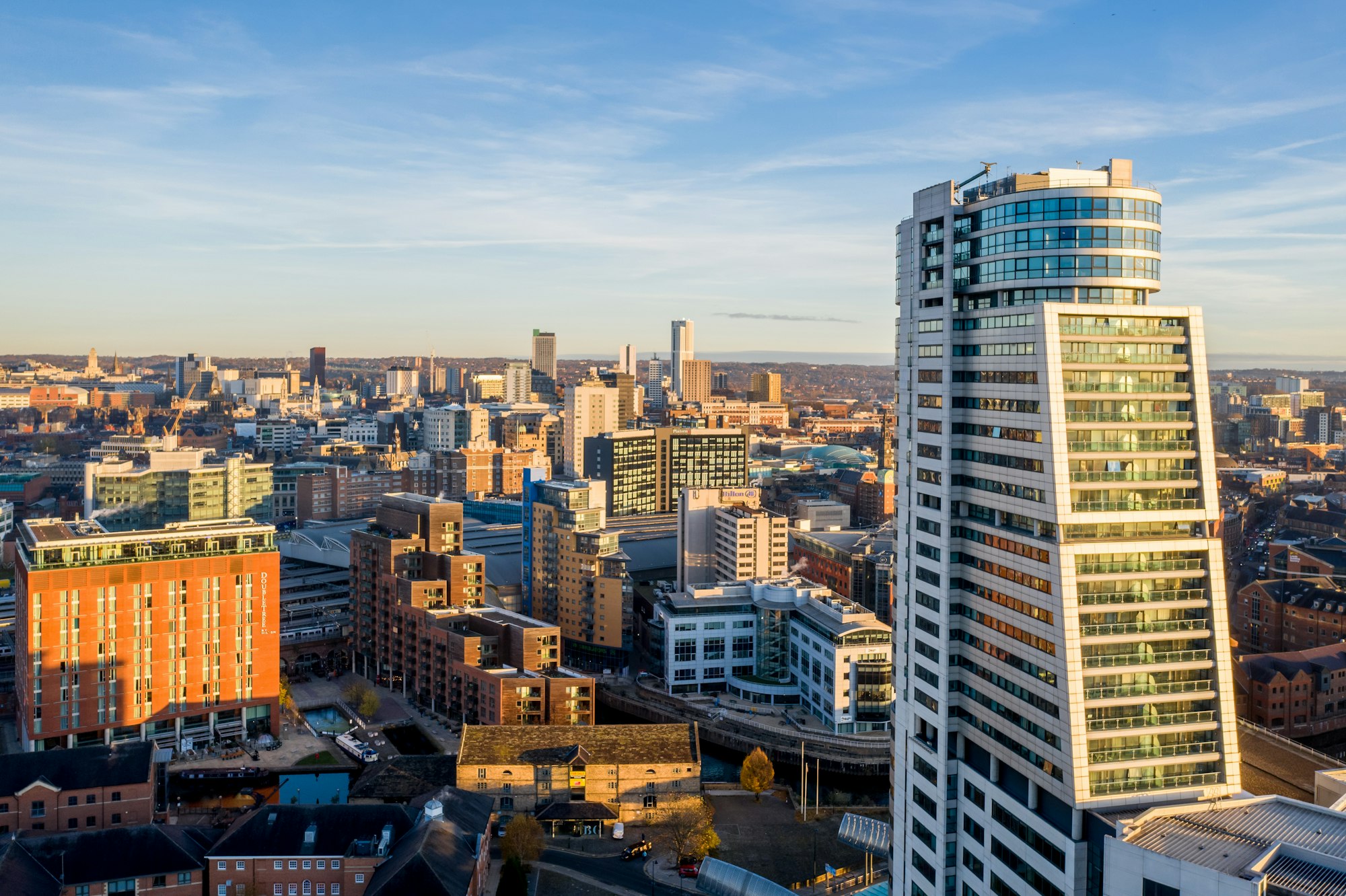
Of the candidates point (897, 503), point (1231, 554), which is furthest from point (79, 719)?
point (1231, 554)

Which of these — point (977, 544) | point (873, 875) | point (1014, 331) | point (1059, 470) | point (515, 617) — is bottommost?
point (873, 875)

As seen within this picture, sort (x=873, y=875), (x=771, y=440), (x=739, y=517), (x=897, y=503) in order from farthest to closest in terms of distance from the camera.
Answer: (x=771, y=440), (x=739, y=517), (x=873, y=875), (x=897, y=503)

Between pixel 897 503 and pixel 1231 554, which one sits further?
pixel 1231 554

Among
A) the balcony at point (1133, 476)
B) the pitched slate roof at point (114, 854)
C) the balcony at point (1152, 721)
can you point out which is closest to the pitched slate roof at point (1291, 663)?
the balcony at point (1152, 721)

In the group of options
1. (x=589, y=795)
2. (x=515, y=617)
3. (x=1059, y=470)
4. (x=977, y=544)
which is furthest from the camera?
(x=515, y=617)

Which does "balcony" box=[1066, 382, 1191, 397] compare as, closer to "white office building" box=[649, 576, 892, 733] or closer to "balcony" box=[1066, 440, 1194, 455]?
"balcony" box=[1066, 440, 1194, 455]

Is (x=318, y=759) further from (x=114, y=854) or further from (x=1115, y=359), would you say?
(x=1115, y=359)

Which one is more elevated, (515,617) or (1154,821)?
(1154,821)

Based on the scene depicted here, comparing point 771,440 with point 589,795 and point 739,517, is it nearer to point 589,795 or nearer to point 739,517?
point 739,517
